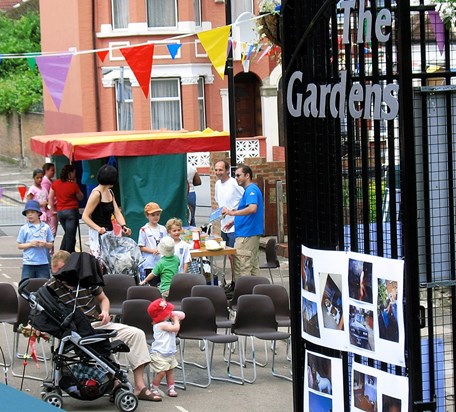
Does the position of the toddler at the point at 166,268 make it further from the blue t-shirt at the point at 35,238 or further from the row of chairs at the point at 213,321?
the blue t-shirt at the point at 35,238

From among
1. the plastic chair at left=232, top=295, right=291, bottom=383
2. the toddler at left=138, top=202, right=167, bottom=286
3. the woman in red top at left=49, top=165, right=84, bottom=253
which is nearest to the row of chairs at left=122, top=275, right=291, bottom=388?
the plastic chair at left=232, top=295, right=291, bottom=383

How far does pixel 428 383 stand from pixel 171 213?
10.9 metres

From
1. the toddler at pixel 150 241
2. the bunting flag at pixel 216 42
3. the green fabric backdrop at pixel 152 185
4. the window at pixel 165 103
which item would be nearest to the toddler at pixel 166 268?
the toddler at pixel 150 241

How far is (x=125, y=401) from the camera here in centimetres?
994

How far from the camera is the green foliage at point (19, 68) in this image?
152 ft

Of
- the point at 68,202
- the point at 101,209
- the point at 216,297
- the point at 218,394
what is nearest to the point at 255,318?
the point at 216,297

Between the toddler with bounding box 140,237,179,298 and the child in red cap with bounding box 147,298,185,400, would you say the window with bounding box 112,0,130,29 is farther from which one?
the child in red cap with bounding box 147,298,185,400

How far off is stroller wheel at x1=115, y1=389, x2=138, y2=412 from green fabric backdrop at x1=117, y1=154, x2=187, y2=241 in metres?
6.58

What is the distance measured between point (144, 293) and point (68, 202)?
239 inches

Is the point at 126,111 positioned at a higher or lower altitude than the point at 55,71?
lower

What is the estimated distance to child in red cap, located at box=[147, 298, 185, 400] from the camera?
10.5m

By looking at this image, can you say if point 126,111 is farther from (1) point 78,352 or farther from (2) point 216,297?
(1) point 78,352

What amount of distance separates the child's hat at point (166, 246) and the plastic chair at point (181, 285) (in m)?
0.29

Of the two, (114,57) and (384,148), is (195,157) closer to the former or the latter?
(114,57)
